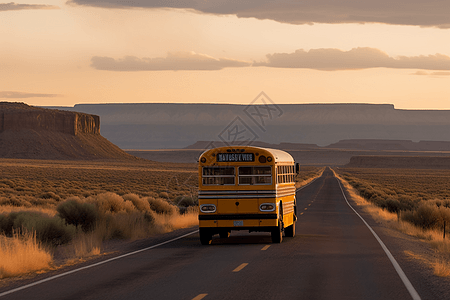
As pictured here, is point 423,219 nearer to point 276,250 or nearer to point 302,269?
point 276,250

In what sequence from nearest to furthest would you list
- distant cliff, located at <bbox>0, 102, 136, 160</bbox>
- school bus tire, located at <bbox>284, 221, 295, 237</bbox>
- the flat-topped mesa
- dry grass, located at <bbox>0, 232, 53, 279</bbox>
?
dry grass, located at <bbox>0, 232, 53, 279</bbox>, school bus tire, located at <bbox>284, 221, 295, 237</bbox>, distant cliff, located at <bbox>0, 102, 136, 160</bbox>, the flat-topped mesa

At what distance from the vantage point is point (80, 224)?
2152cm

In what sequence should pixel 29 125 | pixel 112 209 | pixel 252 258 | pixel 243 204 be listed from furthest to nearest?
pixel 29 125
pixel 112 209
pixel 243 204
pixel 252 258

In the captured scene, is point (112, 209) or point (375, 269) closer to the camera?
point (375, 269)

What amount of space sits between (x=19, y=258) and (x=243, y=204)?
22.2 ft

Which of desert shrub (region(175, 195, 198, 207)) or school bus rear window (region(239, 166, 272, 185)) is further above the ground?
school bus rear window (region(239, 166, 272, 185))

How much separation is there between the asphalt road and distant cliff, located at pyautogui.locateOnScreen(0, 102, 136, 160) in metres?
147

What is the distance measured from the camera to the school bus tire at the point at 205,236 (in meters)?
18.6

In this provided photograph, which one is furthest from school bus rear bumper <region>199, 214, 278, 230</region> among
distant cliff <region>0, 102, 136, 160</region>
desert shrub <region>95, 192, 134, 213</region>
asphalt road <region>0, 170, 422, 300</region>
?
distant cliff <region>0, 102, 136, 160</region>

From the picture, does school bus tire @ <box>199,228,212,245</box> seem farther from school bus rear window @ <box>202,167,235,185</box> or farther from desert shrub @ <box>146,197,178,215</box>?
desert shrub @ <box>146,197,178,215</box>

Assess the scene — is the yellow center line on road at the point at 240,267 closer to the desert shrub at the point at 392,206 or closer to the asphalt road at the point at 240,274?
the asphalt road at the point at 240,274

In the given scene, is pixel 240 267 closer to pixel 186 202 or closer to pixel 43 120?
pixel 186 202

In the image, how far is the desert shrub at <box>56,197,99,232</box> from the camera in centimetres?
2156

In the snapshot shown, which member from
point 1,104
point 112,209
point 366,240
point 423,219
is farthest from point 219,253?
point 1,104
